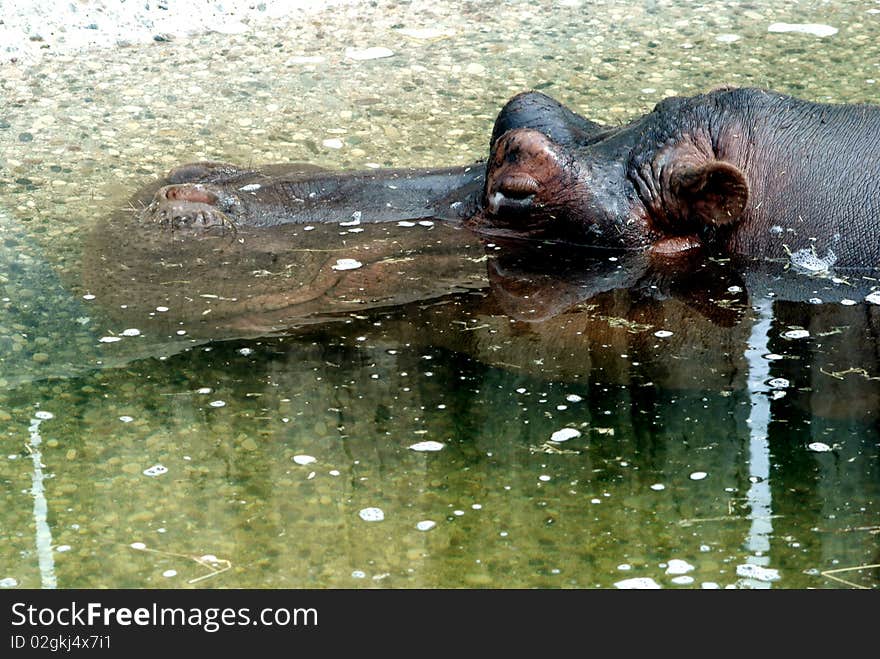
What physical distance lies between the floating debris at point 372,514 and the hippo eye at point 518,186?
184cm

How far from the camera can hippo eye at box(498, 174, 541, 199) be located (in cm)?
458

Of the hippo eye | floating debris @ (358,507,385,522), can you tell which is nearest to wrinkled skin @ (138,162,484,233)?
the hippo eye

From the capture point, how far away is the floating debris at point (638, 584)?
9.04 feet

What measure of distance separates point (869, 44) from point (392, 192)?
3394 millimetres

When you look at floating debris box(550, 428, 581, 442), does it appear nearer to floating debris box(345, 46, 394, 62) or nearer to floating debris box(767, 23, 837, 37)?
floating debris box(345, 46, 394, 62)

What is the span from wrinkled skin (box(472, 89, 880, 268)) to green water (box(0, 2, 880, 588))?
262 millimetres

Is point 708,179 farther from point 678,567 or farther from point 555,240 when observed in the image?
point 678,567

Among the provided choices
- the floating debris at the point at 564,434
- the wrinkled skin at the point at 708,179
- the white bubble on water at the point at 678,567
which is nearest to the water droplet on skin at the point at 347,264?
the wrinkled skin at the point at 708,179

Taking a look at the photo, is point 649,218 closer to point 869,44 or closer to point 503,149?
point 503,149

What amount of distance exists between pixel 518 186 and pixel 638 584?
6.98ft

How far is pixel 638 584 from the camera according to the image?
2.77 meters

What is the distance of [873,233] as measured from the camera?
4.37 m
